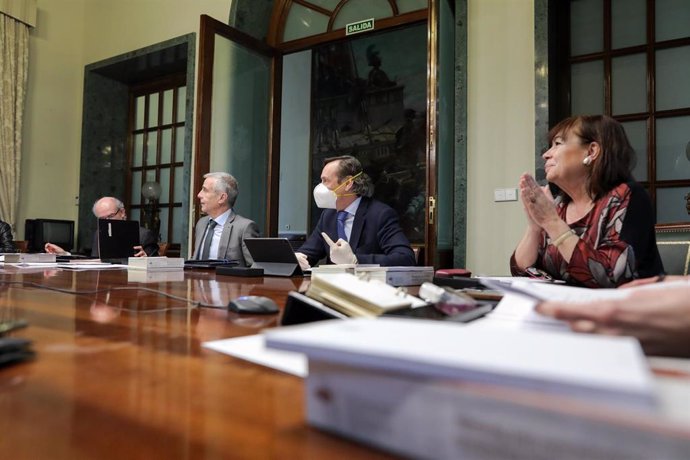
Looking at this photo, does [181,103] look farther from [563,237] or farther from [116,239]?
[563,237]

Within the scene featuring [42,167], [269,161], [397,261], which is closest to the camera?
[397,261]

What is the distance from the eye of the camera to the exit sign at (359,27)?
4.16 metres

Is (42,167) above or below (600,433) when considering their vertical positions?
above

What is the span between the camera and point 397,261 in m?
2.17

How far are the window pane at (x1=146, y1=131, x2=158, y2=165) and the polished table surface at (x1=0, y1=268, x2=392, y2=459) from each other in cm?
558

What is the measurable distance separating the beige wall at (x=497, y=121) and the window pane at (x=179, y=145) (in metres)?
3.41

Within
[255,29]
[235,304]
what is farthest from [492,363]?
Answer: [255,29]

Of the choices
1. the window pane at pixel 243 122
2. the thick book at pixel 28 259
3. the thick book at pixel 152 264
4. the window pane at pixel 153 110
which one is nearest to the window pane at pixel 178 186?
the window pane at pixel 153 110

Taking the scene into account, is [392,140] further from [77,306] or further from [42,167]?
[77,306]

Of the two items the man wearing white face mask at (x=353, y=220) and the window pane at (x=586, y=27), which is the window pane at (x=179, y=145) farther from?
the window pane at (x=586, y=27)

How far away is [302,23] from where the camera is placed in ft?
15.3

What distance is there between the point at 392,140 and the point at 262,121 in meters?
1.55

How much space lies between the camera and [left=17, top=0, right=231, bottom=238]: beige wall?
521 centimetres

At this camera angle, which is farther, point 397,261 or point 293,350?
point 397,261
